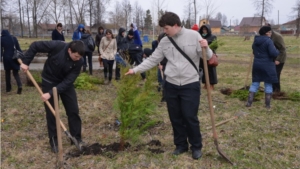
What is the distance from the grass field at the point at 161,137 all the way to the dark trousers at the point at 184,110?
295mm

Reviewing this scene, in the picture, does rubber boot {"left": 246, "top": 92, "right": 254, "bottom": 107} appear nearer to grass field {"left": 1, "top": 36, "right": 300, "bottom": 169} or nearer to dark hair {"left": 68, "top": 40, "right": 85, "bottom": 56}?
Answer: grass field {"left": 1, "top": 36, "right": 300, "bottom": 169}

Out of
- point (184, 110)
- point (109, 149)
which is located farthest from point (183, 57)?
point (109, 149)

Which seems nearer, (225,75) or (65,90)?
(65,90)

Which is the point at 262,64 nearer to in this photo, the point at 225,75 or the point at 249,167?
the point at 249,167

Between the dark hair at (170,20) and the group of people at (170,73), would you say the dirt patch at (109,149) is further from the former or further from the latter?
the dark hair at (170,20)

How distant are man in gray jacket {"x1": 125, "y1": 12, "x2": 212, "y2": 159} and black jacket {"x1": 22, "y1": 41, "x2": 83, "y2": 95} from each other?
84cm

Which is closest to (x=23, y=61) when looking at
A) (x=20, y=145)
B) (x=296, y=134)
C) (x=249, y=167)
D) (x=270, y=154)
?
(x=20, y=145)

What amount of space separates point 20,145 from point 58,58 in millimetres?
1689

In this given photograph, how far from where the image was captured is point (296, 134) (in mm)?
5336

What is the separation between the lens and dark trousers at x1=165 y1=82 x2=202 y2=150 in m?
4.03

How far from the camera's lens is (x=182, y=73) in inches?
157

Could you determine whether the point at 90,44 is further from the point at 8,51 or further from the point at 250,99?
the point at 250,99

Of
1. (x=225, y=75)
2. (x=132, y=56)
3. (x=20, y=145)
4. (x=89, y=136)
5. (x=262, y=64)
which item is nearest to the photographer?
(x=20, y=145)

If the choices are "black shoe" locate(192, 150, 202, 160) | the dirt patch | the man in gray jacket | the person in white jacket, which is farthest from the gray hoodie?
the person in white jacket
